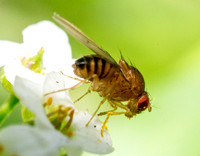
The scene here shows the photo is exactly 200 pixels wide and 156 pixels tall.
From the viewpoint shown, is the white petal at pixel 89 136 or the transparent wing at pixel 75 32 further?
the transparent wing at pixel 75 32

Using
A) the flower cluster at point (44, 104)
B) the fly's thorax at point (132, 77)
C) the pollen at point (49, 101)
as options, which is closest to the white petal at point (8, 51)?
the flower cluster at point (44, 104)

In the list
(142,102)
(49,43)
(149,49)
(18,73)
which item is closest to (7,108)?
(18,73)

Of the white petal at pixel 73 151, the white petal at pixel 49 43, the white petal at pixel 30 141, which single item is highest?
the white petal at pixel 49 43

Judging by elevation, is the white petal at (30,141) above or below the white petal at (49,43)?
below

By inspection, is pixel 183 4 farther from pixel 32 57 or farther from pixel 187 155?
pixel 32 57

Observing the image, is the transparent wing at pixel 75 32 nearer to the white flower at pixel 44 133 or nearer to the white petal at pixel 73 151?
the white flower at pixel 44 133

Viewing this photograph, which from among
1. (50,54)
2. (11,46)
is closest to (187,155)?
(50,54)

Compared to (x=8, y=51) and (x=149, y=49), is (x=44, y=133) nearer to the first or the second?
(x=8, y=51)

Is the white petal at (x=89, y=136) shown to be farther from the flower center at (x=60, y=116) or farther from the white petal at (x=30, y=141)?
the white petal at (x=30, y=141)

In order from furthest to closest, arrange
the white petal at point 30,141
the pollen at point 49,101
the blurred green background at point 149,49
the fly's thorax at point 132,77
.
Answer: the blurred green background at point 149,49 < the fly's thorax at point 132,77 < the pollen at point 49,101 < the white petal at point 30,141

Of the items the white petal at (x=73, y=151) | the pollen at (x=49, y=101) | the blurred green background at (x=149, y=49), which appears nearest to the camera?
the white petal at (x=73, y=151)
